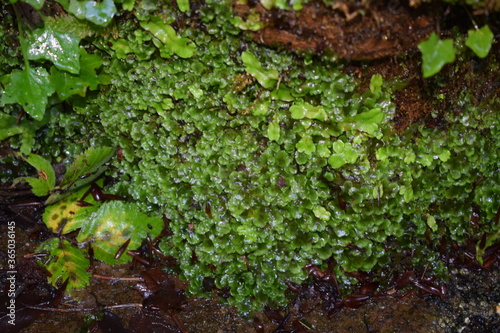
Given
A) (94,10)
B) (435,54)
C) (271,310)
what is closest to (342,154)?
(435,54)

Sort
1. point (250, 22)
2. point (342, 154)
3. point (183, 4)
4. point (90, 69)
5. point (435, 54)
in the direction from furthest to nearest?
point (90, 69), point (342, 154), point (183, 4), point (250, 22), point (435, 54)

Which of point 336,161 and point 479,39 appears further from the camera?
point 336,161

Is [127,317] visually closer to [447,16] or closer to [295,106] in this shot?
[295,106]

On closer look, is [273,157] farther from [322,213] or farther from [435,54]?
[435,54]

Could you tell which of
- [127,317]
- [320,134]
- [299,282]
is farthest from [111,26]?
[299,282]

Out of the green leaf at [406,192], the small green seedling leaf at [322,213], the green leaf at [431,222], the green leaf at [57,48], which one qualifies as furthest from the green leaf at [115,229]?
the green leaf at [431,222]

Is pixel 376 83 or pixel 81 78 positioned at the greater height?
pixel 376 83

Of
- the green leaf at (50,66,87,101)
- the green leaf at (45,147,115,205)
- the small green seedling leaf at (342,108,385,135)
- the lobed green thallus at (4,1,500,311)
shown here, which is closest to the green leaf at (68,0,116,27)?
the lobed green thallus at (4,1,500,311)
